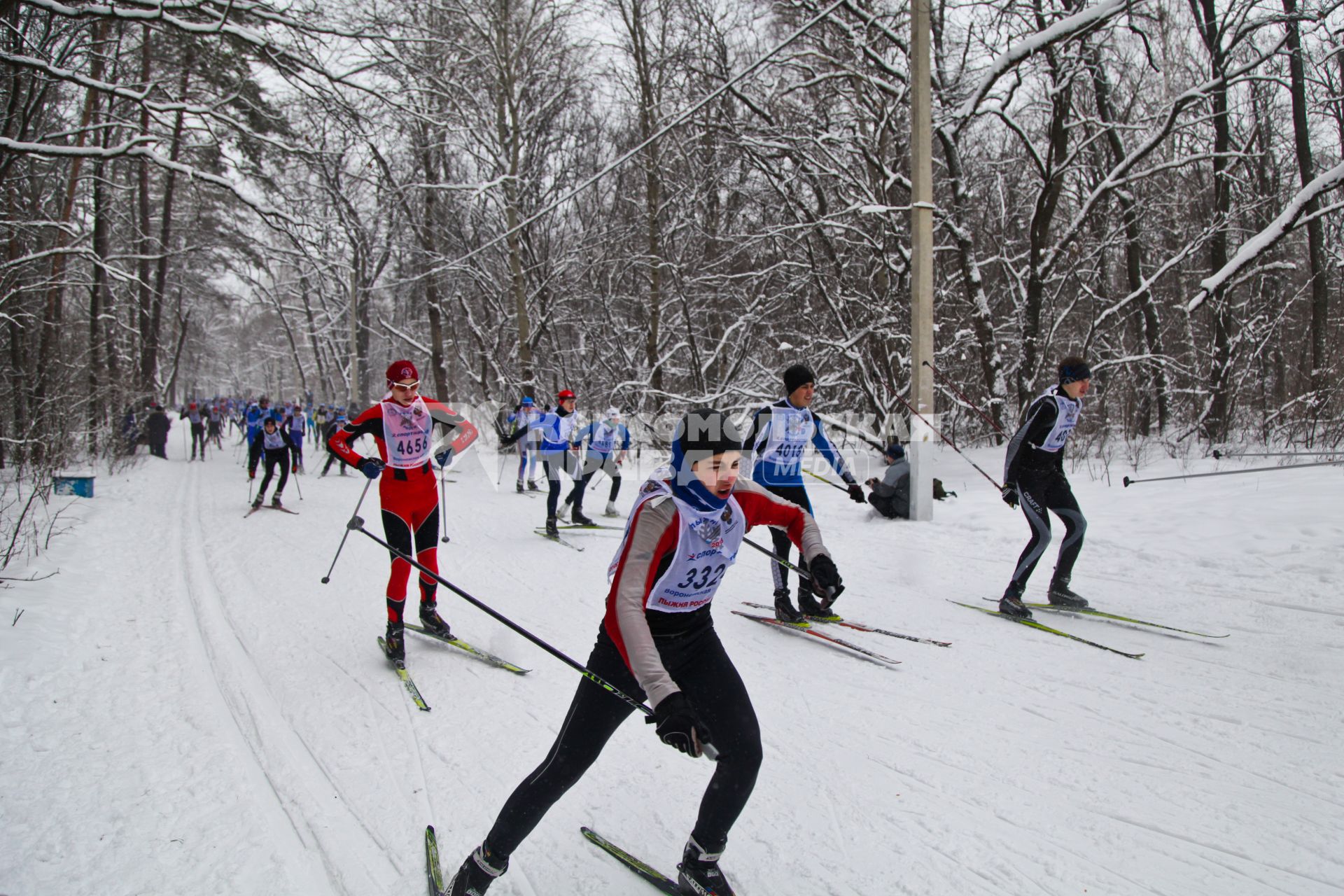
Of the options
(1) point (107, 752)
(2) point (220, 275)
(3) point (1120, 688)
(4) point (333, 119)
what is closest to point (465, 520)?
(4) point (333, 119)

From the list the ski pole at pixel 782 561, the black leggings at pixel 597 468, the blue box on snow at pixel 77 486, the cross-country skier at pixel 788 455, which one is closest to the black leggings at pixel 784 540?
the cross-country skier at pixel 788 455

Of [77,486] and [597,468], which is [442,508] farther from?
[77,486]

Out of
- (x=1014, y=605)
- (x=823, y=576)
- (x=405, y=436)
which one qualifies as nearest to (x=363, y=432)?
(x=405, y=436)

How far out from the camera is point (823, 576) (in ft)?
A: 8.89

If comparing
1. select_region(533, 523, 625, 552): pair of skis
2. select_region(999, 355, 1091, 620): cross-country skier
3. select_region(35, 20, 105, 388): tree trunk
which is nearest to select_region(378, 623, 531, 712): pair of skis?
select_region(533, 523, 625, 552): pair of skis

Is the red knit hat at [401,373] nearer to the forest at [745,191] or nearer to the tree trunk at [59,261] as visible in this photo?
the forest at [745,191]

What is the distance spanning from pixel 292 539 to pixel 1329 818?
34.9ft

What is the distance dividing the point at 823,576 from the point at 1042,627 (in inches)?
145

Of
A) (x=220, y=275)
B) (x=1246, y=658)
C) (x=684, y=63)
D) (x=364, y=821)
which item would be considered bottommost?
(x=364, y=821)

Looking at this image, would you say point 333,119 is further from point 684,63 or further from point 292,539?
point 684,63

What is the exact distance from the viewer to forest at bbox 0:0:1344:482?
812cm

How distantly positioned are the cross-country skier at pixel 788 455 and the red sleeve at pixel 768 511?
2.75 m

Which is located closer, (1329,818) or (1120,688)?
(1329,818)

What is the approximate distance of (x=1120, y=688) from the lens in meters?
4.30
